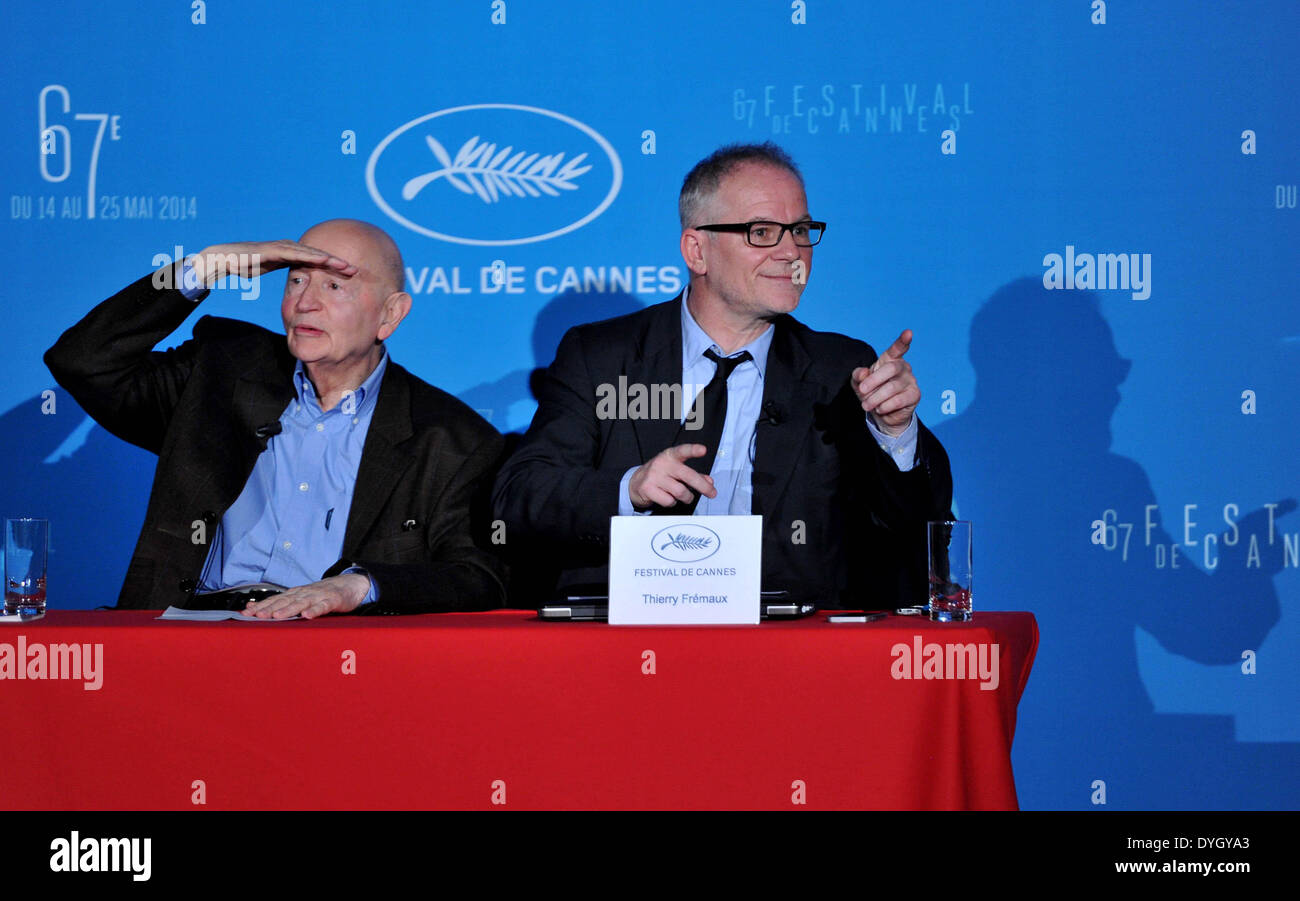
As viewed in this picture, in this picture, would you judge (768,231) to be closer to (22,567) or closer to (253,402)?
(253,402)

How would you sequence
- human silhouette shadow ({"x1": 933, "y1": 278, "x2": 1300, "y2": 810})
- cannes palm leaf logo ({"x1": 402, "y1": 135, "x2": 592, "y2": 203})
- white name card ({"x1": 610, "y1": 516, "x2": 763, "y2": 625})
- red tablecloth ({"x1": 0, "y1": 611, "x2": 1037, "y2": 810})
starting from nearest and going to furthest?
1. red tablecloth ({"x1": 0, "y1": 611, "x2": 1037, "y2": 810})
2. white name card ({"x1": 610, "y1": 516, "x2": 763, "y2": 625})
3. human silhouette shadow ({"x1": 933, "y1": 278, "x2": 1300, "y2": 810})
4. cannes palm leaf logo ({"x1": 402, "y1": 135, "x2": 592, "y2": 203})

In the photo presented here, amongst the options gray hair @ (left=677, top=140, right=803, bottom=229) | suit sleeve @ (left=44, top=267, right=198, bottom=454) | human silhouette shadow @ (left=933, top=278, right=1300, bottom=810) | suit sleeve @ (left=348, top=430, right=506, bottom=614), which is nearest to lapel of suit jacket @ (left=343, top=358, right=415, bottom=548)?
suit sleeve @ (left=348, top=430, right=506, bottom=614)

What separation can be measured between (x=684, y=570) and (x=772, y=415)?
992 millimetres

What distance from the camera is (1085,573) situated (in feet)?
12.5

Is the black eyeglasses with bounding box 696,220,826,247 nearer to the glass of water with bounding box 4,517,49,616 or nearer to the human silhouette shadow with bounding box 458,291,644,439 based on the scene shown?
the human silhouette shadow with bounding box 458,291,644,439

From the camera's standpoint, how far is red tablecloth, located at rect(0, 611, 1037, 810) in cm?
209

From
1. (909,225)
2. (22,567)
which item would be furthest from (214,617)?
(909,225)

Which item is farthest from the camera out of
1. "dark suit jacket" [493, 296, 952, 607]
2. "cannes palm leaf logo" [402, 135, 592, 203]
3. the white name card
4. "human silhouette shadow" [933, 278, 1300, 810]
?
"cannes palm leaf logo" [402, 135, 592, 203]

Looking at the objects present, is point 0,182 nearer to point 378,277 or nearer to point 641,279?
point 378,277

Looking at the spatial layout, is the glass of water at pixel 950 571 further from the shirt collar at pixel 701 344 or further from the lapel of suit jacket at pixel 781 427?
the shirt collar at pixel 701 344

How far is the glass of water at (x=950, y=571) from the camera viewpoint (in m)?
2.30

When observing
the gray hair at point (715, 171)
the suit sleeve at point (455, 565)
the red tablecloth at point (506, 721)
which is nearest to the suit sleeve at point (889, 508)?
the gray hair at point (715, 171)
